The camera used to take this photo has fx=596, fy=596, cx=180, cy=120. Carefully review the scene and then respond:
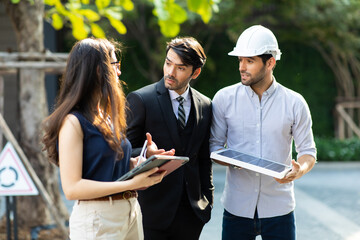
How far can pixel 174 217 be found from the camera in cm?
360

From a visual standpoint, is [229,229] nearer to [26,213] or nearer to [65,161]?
[65,161]

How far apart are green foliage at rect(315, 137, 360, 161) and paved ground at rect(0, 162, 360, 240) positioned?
0.62 meters

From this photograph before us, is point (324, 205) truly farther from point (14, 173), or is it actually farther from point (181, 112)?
point (181, 112)

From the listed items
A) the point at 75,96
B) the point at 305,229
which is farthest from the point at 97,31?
the point at 305,229

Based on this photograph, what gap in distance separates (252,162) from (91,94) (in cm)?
111

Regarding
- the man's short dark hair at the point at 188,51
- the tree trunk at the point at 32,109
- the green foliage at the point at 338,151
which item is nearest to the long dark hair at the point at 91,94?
the man's short dark hair at the point at 188,51

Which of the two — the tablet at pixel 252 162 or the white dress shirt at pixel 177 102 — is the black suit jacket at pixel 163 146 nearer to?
the white dress shirt at pixel 177 102

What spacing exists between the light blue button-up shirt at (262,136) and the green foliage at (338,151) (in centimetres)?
1215

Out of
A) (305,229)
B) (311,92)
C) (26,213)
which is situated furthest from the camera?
(311,92)

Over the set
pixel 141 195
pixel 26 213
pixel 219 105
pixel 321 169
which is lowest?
pixel 321 169

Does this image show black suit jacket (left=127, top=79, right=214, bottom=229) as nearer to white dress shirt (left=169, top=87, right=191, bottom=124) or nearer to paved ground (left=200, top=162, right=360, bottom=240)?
white dress shirt (left=169, top=87, right=191, bottom=124)

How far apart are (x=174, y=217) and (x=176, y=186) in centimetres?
19

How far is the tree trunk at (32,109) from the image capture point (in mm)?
6926

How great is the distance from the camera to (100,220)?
2725mm
